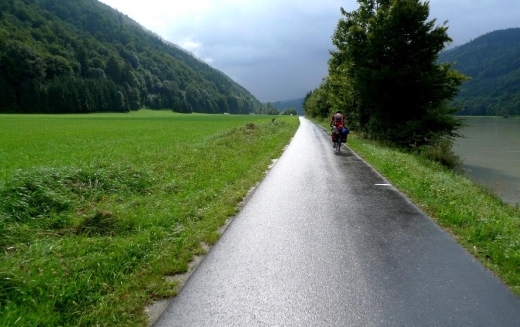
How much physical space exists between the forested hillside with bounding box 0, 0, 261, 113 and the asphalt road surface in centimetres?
9247

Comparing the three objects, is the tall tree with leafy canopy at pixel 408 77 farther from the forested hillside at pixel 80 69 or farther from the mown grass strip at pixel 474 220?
the forested hillside at pixel 80 69

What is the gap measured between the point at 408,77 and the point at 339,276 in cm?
1806

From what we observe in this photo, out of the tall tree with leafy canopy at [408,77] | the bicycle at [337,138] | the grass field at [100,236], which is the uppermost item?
the tall tree with leafy canopy at [408,77]

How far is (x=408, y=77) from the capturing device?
1897cm

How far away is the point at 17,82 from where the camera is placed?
82.0m

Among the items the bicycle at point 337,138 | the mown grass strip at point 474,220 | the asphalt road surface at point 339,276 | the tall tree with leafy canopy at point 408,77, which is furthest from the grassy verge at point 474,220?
the tall tree with leafy canopy at point 408,77

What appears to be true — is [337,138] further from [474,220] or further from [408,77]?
[474,220]

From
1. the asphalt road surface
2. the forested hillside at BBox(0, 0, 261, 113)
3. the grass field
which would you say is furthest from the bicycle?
the forested hillside at BBox(0, 0, 261, 113)

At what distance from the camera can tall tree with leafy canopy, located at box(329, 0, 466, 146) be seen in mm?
18250

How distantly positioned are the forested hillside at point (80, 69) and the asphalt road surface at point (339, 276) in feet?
303

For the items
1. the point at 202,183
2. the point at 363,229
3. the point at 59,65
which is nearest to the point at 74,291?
the point at 363,229

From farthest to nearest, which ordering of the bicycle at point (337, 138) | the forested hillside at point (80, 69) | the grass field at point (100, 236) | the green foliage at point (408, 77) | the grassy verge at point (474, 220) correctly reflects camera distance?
the forested hillside at point (80, 69) → the green foliage at point (408, 77) → the bicycle at point (337, 138) → the grassy verge at point (474, 220) → the grass field at point (100, 236)

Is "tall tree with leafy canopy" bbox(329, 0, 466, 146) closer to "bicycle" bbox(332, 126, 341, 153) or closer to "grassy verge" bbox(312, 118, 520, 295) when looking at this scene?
"bicycle" bbox(332, 126, 341, 153)

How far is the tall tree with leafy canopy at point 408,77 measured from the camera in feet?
59.9
